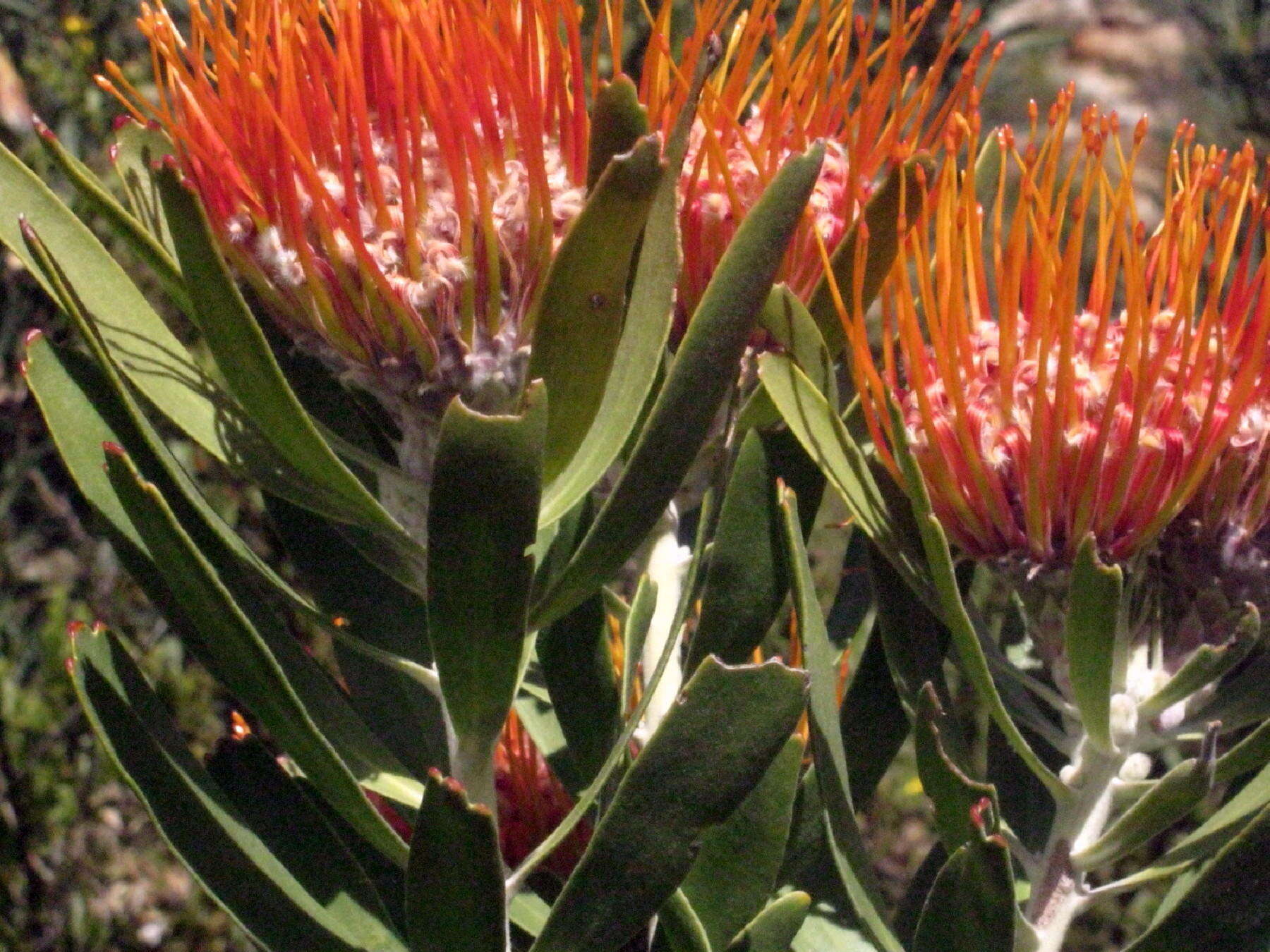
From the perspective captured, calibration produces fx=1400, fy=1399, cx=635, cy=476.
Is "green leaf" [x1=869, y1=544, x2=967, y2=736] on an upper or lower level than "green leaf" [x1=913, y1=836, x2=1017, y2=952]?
upper

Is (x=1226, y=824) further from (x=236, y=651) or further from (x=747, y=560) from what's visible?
(x=236, y=651)

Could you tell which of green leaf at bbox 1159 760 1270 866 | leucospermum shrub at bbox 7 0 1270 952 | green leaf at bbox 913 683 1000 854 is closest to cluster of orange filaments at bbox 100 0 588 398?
leucospermum shrub at bbox 7 0 1270 952

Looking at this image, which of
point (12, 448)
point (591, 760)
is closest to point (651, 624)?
point (591, 760)

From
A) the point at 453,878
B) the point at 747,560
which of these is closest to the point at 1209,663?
the point at 747,560

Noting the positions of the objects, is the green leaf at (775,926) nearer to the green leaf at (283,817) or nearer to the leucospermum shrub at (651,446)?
the leucospermum shrub at (651,446)

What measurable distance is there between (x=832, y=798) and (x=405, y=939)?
0.60 feet

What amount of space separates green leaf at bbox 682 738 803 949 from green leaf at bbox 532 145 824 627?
0.11 m

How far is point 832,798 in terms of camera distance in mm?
534

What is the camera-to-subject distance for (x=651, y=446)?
47cm

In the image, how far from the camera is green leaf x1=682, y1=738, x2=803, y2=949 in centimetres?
54

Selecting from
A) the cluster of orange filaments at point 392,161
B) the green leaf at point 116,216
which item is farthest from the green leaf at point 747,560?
the green leaf at point 116,216

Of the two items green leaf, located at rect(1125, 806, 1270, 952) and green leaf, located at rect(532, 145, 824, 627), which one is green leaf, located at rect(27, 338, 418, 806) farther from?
green leaf, located at rect(1125, 806, 1270, 952)

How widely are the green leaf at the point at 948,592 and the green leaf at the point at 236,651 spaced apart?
217 mm

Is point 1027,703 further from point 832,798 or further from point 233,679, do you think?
point 233,679
